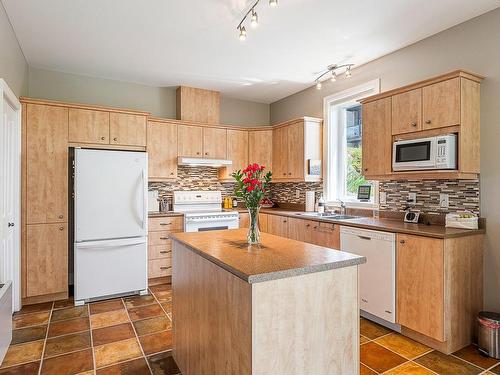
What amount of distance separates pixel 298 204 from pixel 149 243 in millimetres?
2265

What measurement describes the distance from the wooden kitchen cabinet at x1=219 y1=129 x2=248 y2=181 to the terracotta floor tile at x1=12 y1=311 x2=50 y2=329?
9.42 ft

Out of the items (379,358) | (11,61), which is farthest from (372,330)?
(11,61)

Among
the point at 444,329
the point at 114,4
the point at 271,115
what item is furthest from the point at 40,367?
the point at 271,115

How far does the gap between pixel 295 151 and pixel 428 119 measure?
78.6 inches

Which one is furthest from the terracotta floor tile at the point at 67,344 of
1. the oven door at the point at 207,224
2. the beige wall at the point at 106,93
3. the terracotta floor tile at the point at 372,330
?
the beige wall at the point at 106,93

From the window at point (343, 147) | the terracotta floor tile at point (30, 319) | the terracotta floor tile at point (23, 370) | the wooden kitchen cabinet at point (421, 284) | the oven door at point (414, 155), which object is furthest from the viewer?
the window at point (343, 147)

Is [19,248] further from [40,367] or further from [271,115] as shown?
[271,115]

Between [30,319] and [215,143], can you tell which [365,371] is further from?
[215,143]

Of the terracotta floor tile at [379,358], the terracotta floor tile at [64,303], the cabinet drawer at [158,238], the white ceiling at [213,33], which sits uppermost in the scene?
the white ceiling at [213,33]

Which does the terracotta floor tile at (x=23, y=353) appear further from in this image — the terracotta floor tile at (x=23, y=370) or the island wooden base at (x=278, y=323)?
the island wooden base at (x=278, y=323)

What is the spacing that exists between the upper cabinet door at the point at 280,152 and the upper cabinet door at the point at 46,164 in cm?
287

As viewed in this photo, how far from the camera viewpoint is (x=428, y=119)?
9.32 ft

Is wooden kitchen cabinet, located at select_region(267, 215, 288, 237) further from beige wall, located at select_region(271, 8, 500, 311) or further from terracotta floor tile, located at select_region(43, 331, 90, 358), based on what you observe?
terracotta floor tile, located at select_region(43, 331, 90, 358)

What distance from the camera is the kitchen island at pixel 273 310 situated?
57.0 inches
